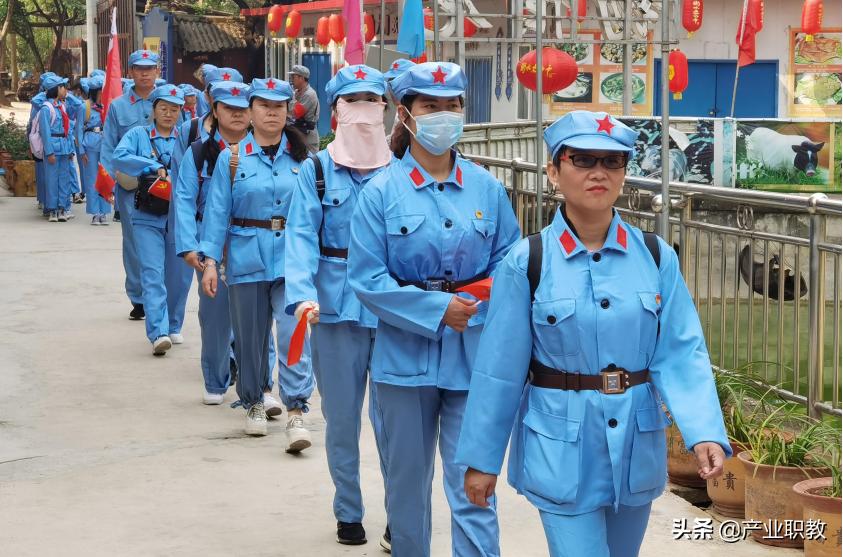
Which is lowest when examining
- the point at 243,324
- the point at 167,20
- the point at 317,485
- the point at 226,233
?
the point at 317,485

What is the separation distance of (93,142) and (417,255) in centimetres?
1537

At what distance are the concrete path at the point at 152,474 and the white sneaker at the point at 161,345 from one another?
0.26 feet

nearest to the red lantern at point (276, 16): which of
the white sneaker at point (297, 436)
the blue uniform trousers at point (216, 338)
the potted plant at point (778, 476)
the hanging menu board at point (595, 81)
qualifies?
the hanging menu board at point (595, 81)

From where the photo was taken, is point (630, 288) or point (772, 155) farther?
point (772, 155)

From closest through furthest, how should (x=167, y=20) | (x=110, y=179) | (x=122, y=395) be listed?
(x=122, y=395) → (x=110, y=179) → (x=167, y=20)

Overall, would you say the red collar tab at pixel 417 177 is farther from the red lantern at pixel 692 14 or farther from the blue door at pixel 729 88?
the blue door at pixel 729 88

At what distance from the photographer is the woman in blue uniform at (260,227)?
7422mm

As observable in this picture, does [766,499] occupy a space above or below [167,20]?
below

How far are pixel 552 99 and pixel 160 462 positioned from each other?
21818mm

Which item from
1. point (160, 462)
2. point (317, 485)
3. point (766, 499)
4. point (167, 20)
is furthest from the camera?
point (167, 20)

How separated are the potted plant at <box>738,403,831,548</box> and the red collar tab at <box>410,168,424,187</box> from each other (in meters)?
2.06

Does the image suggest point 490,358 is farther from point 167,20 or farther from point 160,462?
point 167,20

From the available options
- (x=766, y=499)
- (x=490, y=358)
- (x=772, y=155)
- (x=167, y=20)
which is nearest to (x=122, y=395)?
(x=766, y=499)

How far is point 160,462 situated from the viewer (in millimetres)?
7371
